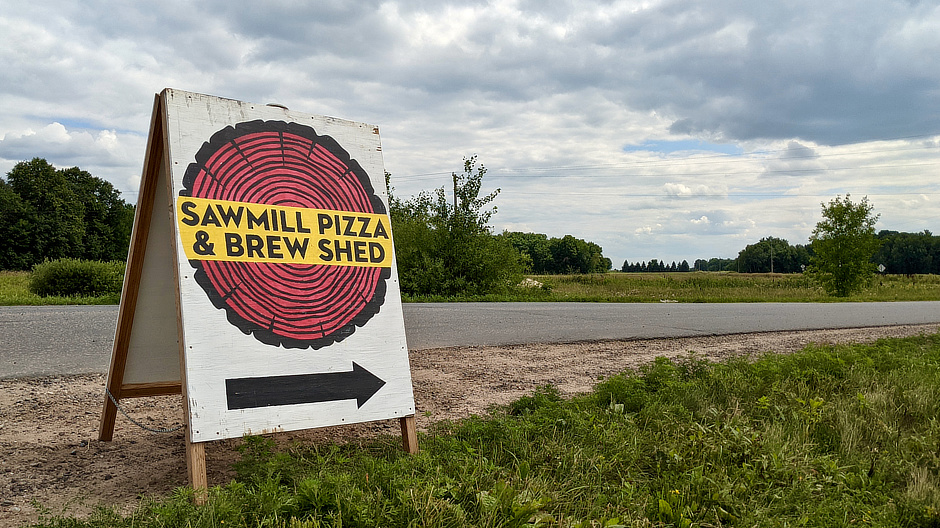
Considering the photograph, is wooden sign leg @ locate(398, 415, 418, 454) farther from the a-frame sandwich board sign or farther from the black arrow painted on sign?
the black arrow painted on sign

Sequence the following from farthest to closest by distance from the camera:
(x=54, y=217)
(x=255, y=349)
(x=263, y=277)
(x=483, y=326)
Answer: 1. (x=54, y=217)
2. (x=483, y=326)
3. (x=263, y=277)
4. (x=255, y=349)

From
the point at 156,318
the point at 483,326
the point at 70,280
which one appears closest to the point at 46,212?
the point at 70,280

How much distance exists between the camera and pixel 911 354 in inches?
277

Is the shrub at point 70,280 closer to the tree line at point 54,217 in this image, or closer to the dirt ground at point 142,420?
the dirt ground at point 142,420

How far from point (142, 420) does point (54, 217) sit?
48.8m

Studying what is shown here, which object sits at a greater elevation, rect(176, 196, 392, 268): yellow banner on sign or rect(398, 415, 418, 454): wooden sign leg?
rect(176, 196, 392, 268): yellow banner on sign

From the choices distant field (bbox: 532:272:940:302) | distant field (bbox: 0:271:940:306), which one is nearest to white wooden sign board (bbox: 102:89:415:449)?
distant field (bbox: 0:271:940:306)

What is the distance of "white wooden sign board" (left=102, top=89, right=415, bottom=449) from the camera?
296cm

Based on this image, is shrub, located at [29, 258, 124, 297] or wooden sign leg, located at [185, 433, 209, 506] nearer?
wooden sign leg, located at [185, 433, 209, 506]

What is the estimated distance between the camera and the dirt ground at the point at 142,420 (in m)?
3.00

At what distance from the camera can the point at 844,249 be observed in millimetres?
29469

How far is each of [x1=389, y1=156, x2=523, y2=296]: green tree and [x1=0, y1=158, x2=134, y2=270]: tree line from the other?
→ 3172 centimetres

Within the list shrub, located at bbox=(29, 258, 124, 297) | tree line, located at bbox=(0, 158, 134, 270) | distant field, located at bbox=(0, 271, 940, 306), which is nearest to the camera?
distant field, located at bbox=(0, 271, 940, 306)

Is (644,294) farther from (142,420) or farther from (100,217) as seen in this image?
(100,217)
